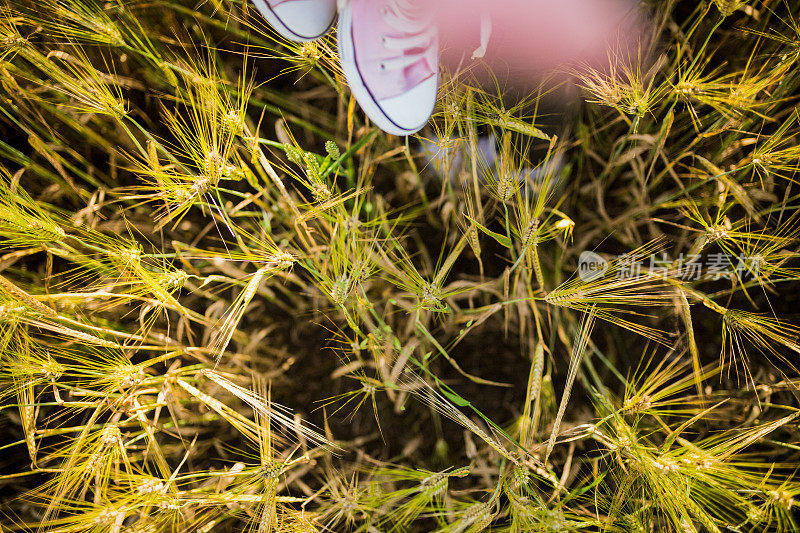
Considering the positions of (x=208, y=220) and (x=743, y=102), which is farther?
(x=208, y=220)

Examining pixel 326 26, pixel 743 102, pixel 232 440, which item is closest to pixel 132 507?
pixel 232 440

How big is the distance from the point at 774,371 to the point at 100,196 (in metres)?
1.06

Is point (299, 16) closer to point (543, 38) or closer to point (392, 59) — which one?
point (392, 59)

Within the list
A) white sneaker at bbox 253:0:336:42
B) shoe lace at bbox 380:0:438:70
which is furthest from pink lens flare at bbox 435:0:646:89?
white sneaker at bbox 253:0:336:42

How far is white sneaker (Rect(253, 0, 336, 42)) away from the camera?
51cm

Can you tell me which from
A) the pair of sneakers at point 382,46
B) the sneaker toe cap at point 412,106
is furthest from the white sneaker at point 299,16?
the sneaker toe cap at point 412,106

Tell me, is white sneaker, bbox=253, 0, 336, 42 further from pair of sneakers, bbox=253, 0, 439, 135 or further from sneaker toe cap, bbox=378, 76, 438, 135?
sneaker toe cap, bbox=378, 76, 438, 135

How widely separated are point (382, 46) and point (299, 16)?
0.36 feet

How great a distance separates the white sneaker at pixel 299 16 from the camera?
0.51 metres

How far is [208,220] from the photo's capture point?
2.15ft

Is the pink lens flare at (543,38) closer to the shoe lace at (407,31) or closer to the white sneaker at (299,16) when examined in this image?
the shoe lace at (407,31)

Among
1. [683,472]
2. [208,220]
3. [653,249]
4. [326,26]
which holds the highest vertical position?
[326,26]

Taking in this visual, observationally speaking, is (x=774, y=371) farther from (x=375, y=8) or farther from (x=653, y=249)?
(x=375, y=8)

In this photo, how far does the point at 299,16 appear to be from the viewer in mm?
519
